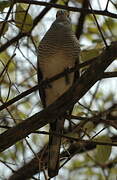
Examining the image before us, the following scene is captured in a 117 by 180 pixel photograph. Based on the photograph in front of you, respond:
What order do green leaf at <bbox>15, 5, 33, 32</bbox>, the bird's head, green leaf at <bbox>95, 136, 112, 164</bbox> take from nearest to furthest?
1. green leaf at <bbox>95, 136, 112, 164</bbox>
2. green leaf at <bbox>15, 5, 33, 32</bbox>
3. the bird's head

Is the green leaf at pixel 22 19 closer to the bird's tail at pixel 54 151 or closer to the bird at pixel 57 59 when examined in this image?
the bird at pixel 57 59

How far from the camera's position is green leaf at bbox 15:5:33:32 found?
2578mm

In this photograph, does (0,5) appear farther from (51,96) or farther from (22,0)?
(51,96)

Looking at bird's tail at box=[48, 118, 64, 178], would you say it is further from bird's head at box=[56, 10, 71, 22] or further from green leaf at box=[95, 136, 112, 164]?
bird's head at box=[56, 10, 71, 22]

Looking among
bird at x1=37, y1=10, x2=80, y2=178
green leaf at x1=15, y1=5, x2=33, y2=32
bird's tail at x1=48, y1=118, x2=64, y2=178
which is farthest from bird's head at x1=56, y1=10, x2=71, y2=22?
bird's tail at x1=48, y1=118, x2=64, y2=178

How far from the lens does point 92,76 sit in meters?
2.06

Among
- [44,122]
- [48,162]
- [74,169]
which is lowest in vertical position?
[74,169]

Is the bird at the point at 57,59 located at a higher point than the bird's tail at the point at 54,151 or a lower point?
higher

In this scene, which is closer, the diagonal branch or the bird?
the diagonal branch

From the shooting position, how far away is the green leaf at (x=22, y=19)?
2578 millimetres

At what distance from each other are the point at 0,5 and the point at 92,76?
2.22ft

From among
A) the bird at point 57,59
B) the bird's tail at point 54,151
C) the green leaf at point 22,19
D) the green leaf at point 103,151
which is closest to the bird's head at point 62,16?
the bird at point 57,59

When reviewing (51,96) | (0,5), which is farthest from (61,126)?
(0,5)

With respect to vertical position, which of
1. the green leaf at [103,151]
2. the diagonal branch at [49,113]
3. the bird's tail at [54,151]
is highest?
the diagonal branch at [49,113]
